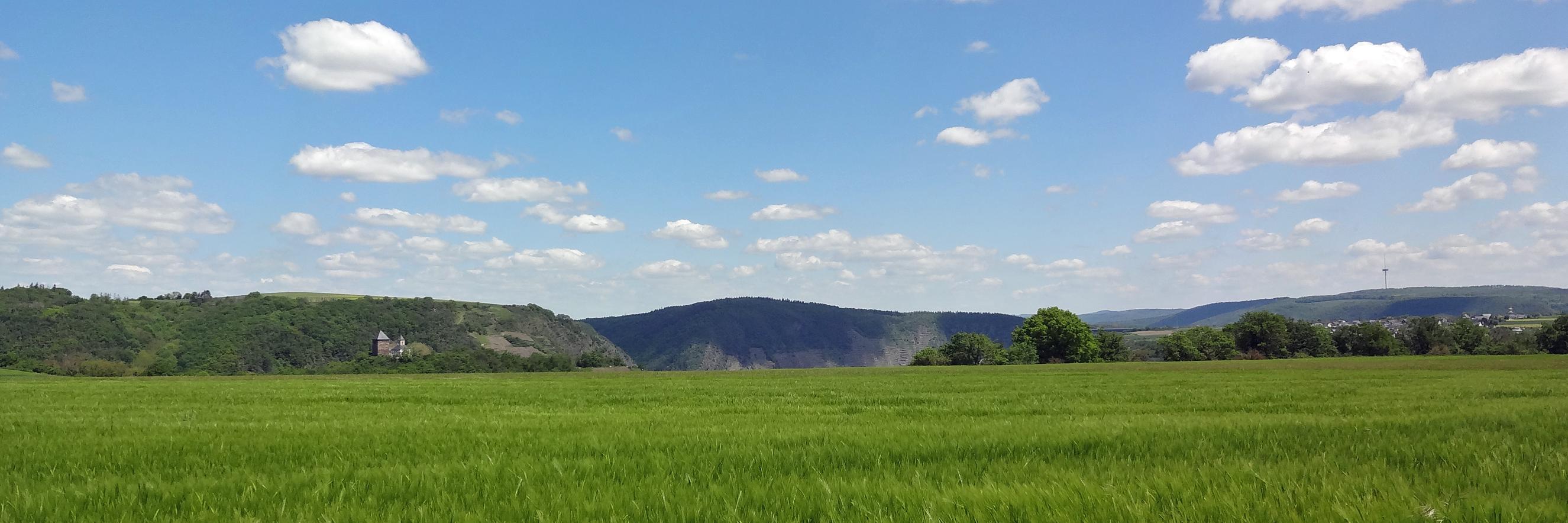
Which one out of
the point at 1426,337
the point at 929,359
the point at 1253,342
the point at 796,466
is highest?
the point at 796,466

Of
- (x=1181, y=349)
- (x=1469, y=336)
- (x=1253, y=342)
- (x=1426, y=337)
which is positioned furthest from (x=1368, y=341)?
(x=1181, y=349)

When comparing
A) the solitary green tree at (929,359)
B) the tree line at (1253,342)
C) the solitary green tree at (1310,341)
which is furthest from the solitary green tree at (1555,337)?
the solitary green tree at (929,359)

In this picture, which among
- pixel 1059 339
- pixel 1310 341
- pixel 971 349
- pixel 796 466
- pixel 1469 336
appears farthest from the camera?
pixel 971 349

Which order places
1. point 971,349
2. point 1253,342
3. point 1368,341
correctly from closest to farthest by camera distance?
point 1368,341
point 1253,342
point 971,349

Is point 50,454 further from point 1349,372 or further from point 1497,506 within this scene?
point 1349,372

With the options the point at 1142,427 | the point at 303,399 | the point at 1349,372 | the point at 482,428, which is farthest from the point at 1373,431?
the point at 1349,372

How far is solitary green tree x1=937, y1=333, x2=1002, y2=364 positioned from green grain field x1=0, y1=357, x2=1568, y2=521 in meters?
124

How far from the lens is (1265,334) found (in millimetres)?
133000

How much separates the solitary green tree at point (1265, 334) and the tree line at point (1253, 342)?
0.13 m

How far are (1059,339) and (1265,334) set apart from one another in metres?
38.9

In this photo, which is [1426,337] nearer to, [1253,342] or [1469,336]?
[1469,336]

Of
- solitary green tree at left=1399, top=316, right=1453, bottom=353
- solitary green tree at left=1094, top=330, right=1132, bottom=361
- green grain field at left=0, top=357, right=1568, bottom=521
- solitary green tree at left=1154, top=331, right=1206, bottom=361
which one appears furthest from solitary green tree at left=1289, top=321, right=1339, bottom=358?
green grain field at left=0, top=357, right=1568, bottom=521

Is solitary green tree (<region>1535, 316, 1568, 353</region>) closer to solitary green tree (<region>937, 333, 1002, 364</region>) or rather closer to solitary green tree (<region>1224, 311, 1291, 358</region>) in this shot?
solitary green tree (<region>1224, 311, 1291, 358</region>)

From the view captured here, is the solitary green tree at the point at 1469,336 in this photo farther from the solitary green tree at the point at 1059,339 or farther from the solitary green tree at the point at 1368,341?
the solitary green tree at the point at 1059,339
